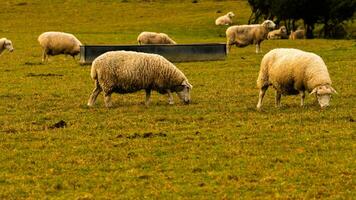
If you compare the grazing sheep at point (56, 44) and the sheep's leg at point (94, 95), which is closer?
the sheep's leg at point (94, 95)

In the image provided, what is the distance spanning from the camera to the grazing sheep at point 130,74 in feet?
58.7

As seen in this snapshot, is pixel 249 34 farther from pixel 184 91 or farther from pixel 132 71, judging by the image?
pixel 132 71

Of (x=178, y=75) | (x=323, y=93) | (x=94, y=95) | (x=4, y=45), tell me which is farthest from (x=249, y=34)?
(x=323, y=93)

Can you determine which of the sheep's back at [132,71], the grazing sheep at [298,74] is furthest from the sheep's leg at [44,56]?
the grazing sheep at [298,74]

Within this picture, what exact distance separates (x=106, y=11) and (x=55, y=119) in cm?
5752

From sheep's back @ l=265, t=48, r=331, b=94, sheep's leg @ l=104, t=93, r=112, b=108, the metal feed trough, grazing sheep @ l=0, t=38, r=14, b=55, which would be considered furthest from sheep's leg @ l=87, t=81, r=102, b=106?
grazing sheep @ l=0, t=38, r=14, b=55

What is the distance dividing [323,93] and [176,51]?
1543 centimetres

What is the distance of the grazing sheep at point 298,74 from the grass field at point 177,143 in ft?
1.50

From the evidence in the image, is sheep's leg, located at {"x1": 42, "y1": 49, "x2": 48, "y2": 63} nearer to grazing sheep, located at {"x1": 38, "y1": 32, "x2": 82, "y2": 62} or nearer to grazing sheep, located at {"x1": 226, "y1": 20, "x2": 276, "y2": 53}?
grazing sheep, located at {"x1": 38, "y1": 32, "x2": 82, "y2": 62}

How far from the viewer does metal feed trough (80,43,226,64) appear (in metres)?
29.7

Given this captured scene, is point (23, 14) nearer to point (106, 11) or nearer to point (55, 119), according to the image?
point (106, 11)

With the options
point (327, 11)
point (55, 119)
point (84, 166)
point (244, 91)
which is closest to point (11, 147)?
point (84, 166)

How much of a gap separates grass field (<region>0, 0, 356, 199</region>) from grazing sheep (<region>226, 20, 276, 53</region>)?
11.8 metres

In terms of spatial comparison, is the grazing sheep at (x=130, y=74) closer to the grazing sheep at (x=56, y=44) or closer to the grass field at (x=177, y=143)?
the grass field at (x=177, y=143)
